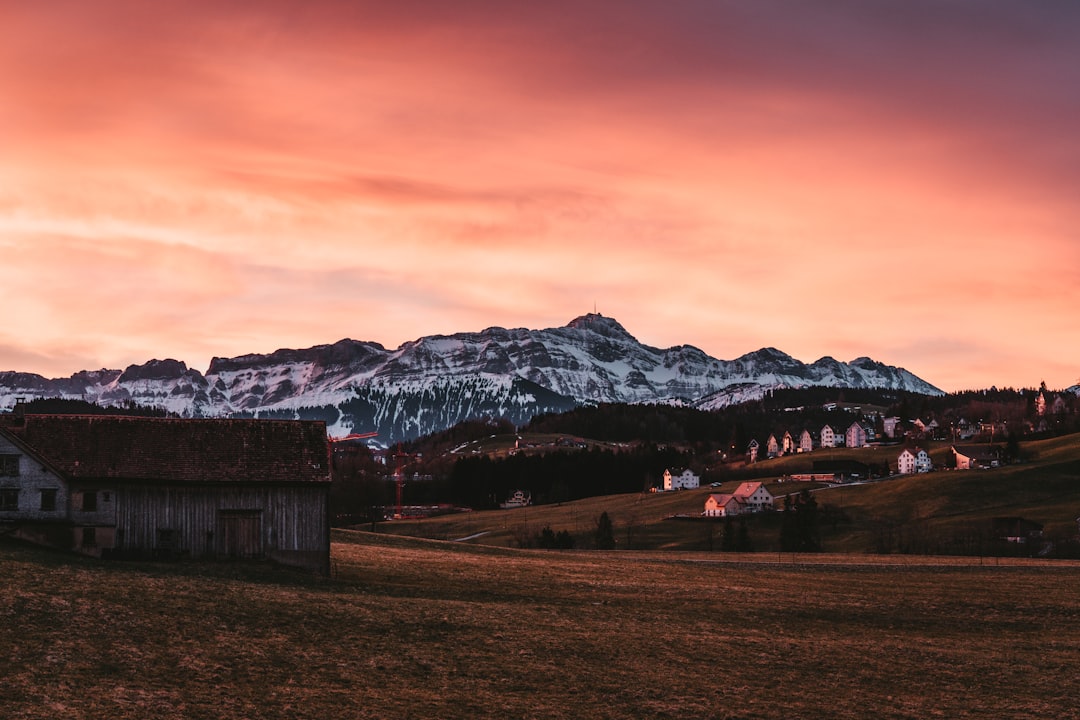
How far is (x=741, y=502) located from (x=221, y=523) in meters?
126

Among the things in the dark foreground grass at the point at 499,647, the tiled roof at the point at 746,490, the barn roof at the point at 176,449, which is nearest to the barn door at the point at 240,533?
the barn roof at the point at 176,449

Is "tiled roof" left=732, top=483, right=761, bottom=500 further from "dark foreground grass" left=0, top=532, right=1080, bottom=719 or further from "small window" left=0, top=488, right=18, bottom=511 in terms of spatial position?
"small window" left=0, top=488, right=18, bottom=511

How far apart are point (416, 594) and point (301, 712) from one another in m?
24.6

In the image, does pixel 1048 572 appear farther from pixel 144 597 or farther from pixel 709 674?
pixel 144 597

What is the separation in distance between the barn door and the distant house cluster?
114 m

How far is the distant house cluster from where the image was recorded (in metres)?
168

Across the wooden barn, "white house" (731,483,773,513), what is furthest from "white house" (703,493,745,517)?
the wooden barn

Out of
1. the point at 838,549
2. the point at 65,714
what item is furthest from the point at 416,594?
the point at 838,549

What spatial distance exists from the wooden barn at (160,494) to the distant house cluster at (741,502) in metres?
113

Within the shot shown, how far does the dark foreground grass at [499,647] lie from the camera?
30531 millimetres

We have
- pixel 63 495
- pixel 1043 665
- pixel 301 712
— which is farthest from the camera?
pixel 63 495

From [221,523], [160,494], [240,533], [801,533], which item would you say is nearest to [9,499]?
[160,494]

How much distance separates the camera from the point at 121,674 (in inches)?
1228

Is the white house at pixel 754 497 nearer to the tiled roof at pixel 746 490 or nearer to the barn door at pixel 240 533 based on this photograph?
the tiled roof at pixel 746 490
